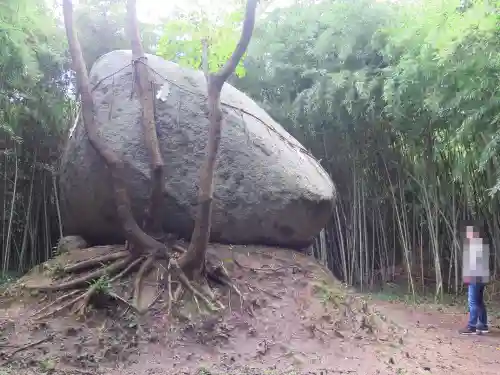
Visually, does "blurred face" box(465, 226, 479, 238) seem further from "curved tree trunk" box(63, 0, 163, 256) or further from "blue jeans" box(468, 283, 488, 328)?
"curved tree trunk" box(63, 0, 163, 256)

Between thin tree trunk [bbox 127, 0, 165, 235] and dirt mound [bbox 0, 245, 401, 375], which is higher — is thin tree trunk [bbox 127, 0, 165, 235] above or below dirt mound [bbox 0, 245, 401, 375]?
above

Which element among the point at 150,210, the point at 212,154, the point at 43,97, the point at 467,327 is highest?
the point at 43,97

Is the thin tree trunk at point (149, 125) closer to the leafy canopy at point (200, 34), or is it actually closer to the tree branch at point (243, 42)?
the leafy canopy at point (200, 34)

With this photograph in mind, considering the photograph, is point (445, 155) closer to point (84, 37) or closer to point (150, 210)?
point (150, 210)

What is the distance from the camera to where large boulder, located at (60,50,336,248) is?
542cm

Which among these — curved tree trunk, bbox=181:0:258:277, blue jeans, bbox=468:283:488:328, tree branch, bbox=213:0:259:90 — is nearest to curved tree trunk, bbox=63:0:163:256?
curved tree trunk, bbox=181:0:258:277

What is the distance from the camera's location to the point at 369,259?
967cm

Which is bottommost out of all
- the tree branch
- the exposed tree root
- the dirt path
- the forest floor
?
the dirt path

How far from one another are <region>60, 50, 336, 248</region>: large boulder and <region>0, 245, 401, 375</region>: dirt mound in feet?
1.46

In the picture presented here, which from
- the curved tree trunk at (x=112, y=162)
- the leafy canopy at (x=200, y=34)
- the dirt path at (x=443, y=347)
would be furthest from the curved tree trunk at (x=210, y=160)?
the dirt path at (x=443, y=347)

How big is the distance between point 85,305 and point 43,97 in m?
4.54

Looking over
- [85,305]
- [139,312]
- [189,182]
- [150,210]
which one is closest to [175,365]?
[139,312]

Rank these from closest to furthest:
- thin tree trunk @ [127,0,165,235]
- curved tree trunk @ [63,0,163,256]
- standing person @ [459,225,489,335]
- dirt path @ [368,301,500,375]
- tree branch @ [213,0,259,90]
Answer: tree branch @ [213,0,259,90] < dirt path @ [368,301,500,375] < curved tree trunk @ [63,0,163,256] < thin tree trunk @ [127,0,165,235] < standing person @ [459,225,489,335]

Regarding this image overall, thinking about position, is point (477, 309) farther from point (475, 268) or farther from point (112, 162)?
point (112, 162)
